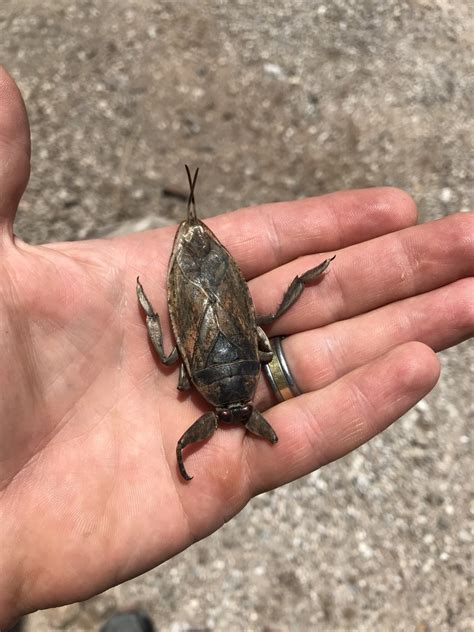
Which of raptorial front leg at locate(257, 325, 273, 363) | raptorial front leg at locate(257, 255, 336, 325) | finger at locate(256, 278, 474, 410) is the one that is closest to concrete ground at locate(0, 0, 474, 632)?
finger at locate(256, 278, 474, 410)

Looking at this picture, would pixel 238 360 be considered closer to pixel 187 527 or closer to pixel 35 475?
pixel 187 527

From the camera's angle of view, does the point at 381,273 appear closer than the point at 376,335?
No

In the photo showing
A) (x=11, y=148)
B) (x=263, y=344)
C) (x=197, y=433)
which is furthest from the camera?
(x=263, y=344)

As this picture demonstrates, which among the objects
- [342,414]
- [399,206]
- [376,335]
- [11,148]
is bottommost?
[342,414]

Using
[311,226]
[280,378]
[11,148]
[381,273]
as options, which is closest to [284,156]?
[311,226]

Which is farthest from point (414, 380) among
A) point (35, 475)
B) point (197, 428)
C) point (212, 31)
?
point (212, 31)

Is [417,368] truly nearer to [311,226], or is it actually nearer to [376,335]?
[376,335]

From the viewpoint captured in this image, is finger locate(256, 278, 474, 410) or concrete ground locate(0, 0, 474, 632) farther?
concrete ground locate(0, 0, 474, 632)

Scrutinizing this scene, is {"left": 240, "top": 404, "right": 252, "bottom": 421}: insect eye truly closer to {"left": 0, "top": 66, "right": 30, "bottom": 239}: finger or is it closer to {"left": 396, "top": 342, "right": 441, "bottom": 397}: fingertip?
{"left": 396, "top": 342, "right": 441, "bottom": 397}: fingertip
